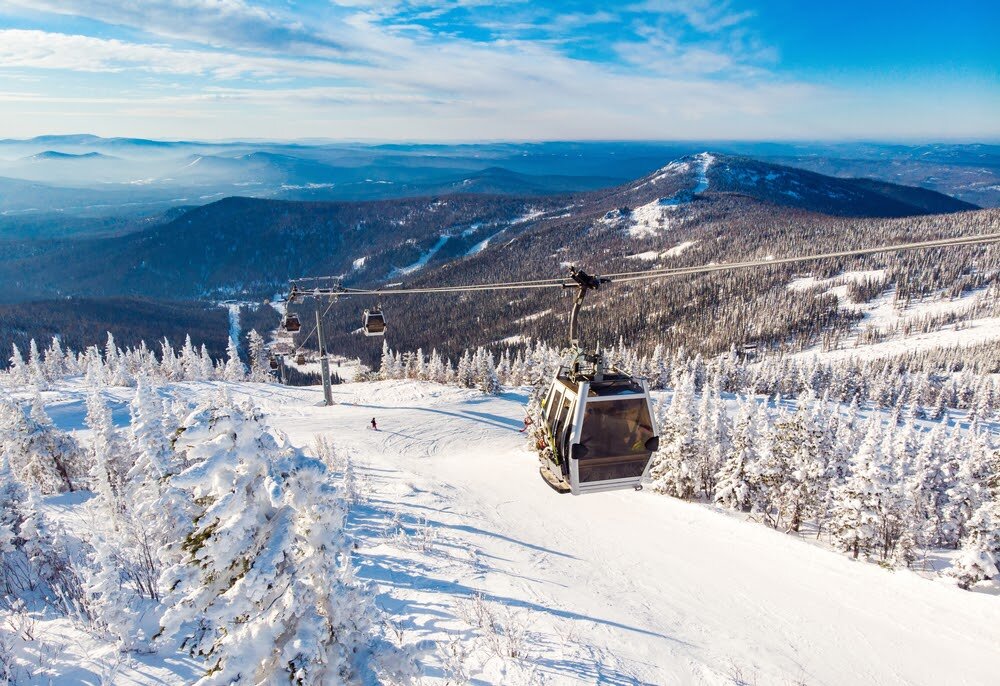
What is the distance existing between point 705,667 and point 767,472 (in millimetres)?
25374

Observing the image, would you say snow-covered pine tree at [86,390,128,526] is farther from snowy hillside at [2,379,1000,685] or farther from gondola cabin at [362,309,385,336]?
gondola cabin at [362,309,385,336]

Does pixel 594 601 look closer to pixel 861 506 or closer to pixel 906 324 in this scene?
pixel 861 506

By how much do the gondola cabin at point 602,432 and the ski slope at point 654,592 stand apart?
4425mm

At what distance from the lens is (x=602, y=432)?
31.1 feet

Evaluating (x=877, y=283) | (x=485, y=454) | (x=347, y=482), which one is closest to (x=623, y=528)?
(x=347, y=482)

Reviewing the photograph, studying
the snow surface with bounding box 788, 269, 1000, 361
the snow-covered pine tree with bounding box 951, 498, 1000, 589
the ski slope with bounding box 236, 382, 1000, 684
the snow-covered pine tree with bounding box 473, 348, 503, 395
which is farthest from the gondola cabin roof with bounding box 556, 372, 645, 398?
the snow surface with bounding box 788, 269, 1000, 361

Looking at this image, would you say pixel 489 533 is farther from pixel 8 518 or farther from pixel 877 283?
pixel 877 283

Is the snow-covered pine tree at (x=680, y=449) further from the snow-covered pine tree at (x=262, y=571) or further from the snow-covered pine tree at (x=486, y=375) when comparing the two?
the snow-covered pine tree at (x=262, y=571)

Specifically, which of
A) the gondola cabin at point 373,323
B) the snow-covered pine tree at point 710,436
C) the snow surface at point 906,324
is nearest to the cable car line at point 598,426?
the gondola cabin at point 373,323

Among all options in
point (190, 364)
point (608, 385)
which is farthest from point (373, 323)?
point (190, 364)

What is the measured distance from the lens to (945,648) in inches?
579

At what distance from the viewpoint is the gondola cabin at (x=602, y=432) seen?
30.3ft

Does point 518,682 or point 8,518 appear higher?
point 8,518

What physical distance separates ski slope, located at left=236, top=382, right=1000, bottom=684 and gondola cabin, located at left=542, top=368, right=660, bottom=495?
4425 millimetres
